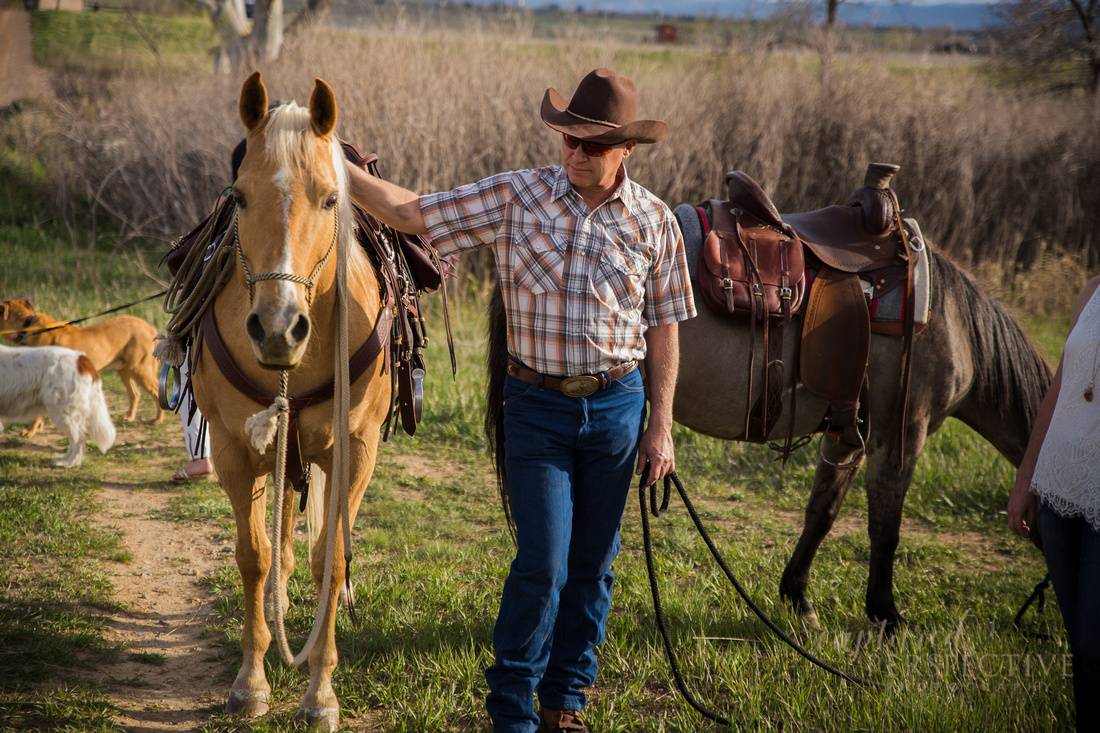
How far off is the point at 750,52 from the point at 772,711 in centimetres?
1024

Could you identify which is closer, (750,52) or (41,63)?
(750,52)

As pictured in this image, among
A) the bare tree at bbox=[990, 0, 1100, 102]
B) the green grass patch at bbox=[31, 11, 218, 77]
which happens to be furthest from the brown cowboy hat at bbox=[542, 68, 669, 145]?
the bare tree at bbox=[990, 0, 1100, 102]

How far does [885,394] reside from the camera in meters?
3.40

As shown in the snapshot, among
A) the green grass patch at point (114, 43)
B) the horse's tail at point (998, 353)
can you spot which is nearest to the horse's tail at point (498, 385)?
the horse's tail at point (998, 353)

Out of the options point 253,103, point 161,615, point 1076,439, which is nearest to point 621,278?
point 253,103

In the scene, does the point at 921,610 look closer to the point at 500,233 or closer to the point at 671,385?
the point at 671,385

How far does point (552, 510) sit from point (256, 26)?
589 inches

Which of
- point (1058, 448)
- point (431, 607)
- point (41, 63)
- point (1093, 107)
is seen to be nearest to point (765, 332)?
point (1058, 448)

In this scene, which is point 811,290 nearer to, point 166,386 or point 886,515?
point 886,515

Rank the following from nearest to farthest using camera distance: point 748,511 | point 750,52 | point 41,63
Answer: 1. point 748,511
2. point 750,52
3. point 41,63

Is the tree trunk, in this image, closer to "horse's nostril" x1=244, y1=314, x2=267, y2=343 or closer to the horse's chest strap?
the horse's chest strap

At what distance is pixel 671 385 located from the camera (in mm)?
2418

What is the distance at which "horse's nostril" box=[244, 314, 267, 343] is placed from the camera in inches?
72.1

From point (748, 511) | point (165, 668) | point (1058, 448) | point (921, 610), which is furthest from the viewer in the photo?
point (748, 511)
